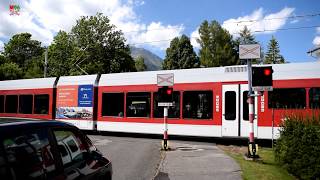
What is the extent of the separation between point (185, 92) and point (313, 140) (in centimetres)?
1078

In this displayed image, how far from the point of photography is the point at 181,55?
6744cm

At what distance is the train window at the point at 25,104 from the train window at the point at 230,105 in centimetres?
1384

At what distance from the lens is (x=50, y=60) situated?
56.2 meters

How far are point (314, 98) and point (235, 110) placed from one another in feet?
11.2

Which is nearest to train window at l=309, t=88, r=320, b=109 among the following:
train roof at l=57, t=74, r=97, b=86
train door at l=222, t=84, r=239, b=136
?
train door at l=222, t=84, r=239, b=136

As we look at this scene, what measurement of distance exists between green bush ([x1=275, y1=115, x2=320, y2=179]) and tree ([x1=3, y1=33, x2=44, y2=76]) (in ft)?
219

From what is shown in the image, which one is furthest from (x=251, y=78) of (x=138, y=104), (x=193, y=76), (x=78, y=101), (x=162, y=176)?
(x=78, y=101)

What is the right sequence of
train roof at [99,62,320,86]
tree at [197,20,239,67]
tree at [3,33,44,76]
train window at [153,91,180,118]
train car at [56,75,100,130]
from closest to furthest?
train roof at [99,62,320,86] < train window at [153,91,180,118] < train car at [56,75,100,130] < tree at [197,20,239,67] < tree at [3,33,44,76]

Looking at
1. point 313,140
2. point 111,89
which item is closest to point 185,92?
point 111,89

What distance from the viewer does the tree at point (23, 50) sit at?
7538cm

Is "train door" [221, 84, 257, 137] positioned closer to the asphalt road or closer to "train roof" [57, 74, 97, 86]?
the asphalt road

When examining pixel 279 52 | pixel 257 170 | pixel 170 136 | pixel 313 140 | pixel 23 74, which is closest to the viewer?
pixel 313 140

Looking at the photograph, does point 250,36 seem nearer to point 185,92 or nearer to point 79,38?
point 79,38

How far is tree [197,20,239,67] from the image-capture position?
58.8m
